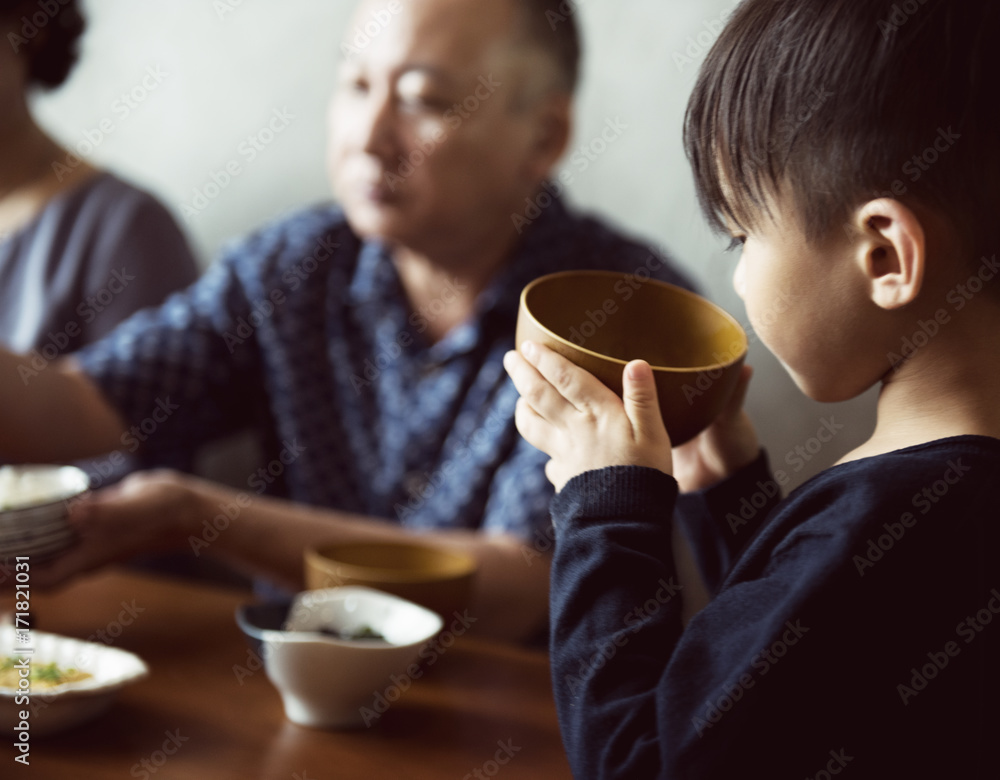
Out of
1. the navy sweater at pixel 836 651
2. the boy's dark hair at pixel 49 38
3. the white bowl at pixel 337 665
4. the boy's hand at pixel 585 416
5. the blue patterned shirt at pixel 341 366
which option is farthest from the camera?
the boy's dark hair at pixel 49 38

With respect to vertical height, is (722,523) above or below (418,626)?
above

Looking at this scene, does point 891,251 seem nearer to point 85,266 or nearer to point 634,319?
point 634,319

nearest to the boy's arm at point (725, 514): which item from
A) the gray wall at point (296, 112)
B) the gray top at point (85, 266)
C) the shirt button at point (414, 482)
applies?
the gray wall at point (296, 112)

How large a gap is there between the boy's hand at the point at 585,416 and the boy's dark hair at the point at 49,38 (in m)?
1.67

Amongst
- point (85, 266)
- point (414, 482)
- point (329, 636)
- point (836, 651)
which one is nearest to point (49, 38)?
point (85, 266)

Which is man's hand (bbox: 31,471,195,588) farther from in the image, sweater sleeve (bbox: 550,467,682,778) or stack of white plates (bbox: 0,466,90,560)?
sweater sleeve (bbox: 550,467,682,778)

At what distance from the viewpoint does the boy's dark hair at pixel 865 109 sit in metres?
0.64

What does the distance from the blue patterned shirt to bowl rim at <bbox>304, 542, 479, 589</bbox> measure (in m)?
0.44

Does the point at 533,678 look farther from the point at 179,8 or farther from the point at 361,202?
the point at 179,8

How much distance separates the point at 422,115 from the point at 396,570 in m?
0.76

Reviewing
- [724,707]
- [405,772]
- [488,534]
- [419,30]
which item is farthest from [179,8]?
[724,707]

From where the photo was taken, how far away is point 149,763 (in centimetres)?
81

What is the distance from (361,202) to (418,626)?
806mm

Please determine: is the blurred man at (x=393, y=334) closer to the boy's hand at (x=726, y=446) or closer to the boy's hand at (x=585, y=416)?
the boy's hand at (x=726, y=446)
